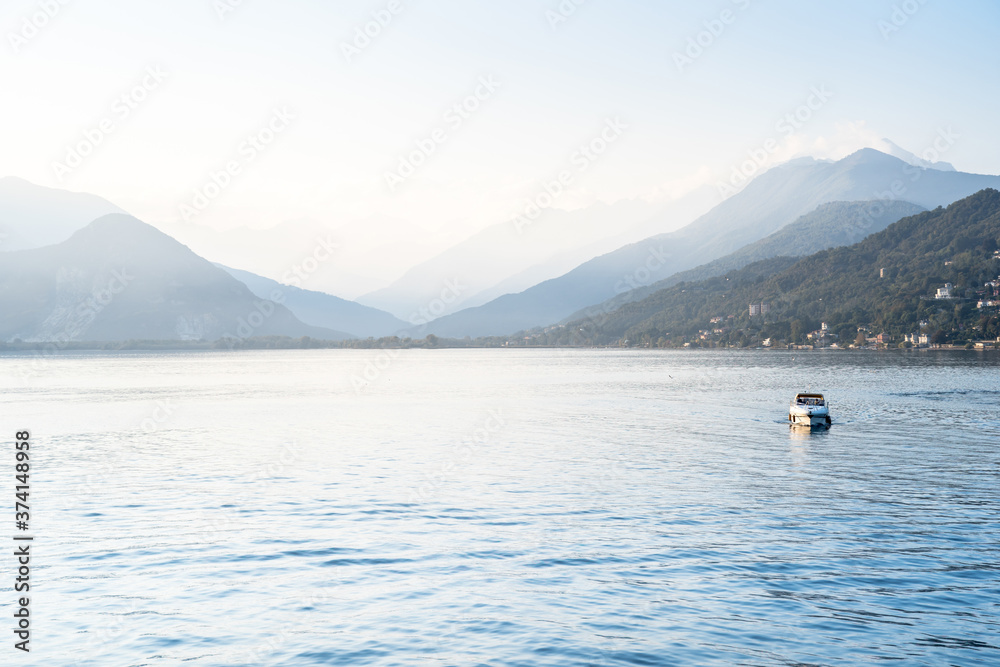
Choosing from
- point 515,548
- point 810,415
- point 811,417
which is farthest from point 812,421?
point 515,548

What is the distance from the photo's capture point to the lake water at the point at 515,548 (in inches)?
670

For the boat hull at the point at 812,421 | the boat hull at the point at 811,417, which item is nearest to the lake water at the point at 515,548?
the boat hull at the point at 812,421

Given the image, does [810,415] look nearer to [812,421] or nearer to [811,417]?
[811,417]

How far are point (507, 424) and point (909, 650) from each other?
53.1m

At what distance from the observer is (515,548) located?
25141mm

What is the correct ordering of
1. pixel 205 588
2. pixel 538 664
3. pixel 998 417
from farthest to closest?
pixel 998 417 < pixel 205 588 < pixel 538 664

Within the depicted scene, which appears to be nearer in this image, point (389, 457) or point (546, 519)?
point (546, 519)

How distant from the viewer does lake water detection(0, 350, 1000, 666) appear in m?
17.0

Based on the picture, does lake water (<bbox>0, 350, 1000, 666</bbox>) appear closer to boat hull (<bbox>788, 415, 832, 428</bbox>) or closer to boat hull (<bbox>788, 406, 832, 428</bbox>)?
boat hull (<bbox>788, 415, 832, 428</bbox>)

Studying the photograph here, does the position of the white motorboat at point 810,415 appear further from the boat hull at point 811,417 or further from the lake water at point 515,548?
the lake water at point 515,548

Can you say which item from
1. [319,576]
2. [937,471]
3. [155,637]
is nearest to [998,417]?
[937,471]

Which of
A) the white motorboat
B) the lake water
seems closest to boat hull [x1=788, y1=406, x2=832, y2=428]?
the white motorboat

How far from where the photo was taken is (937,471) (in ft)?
133

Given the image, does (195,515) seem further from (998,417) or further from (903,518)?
(998,417)
